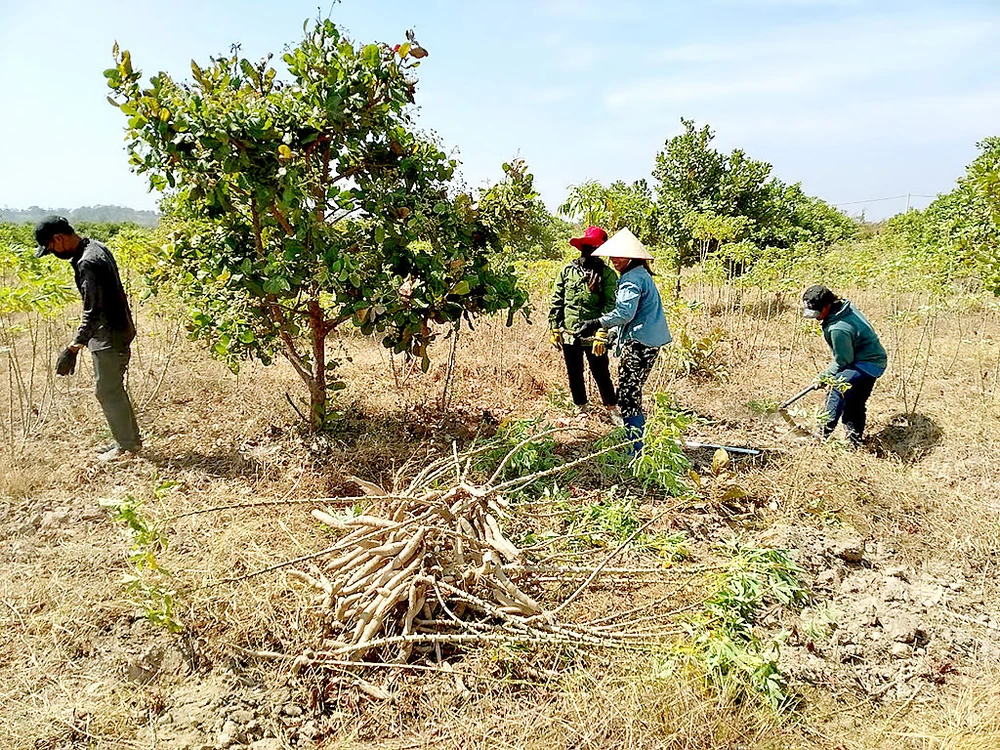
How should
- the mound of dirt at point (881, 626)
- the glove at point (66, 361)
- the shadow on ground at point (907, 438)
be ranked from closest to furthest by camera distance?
1. the mound of dirt at point (881, 626)
2. the glove at point (66, 361)
3. the shadow on ground at point (907, 438)

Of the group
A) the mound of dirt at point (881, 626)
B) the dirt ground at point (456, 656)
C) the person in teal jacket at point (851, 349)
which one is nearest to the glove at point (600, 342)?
the dirt ground at point (456, 656)

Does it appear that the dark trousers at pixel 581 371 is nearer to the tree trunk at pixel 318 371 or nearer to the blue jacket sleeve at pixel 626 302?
the blue jacket sleeve at pixel 626 302

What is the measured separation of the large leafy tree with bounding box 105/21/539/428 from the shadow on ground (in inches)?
107

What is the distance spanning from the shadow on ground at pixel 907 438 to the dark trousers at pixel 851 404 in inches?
8.1

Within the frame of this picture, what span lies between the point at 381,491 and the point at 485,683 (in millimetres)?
1115

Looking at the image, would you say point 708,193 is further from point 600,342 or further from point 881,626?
point 881,626

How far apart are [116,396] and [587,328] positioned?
3.01 meters

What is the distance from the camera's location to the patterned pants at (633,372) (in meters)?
3.94

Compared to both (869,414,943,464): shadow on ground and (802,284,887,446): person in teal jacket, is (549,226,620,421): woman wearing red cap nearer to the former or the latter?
(802,284,887,446): person in teal jacket

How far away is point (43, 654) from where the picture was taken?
7.68 ft

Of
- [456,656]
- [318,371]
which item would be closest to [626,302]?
[318,371]

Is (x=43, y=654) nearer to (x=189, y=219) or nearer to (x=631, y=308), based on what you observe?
(x=189, y=219)

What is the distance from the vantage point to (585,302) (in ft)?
14.6

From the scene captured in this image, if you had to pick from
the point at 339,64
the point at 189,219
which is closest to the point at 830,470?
the point at 339,64
